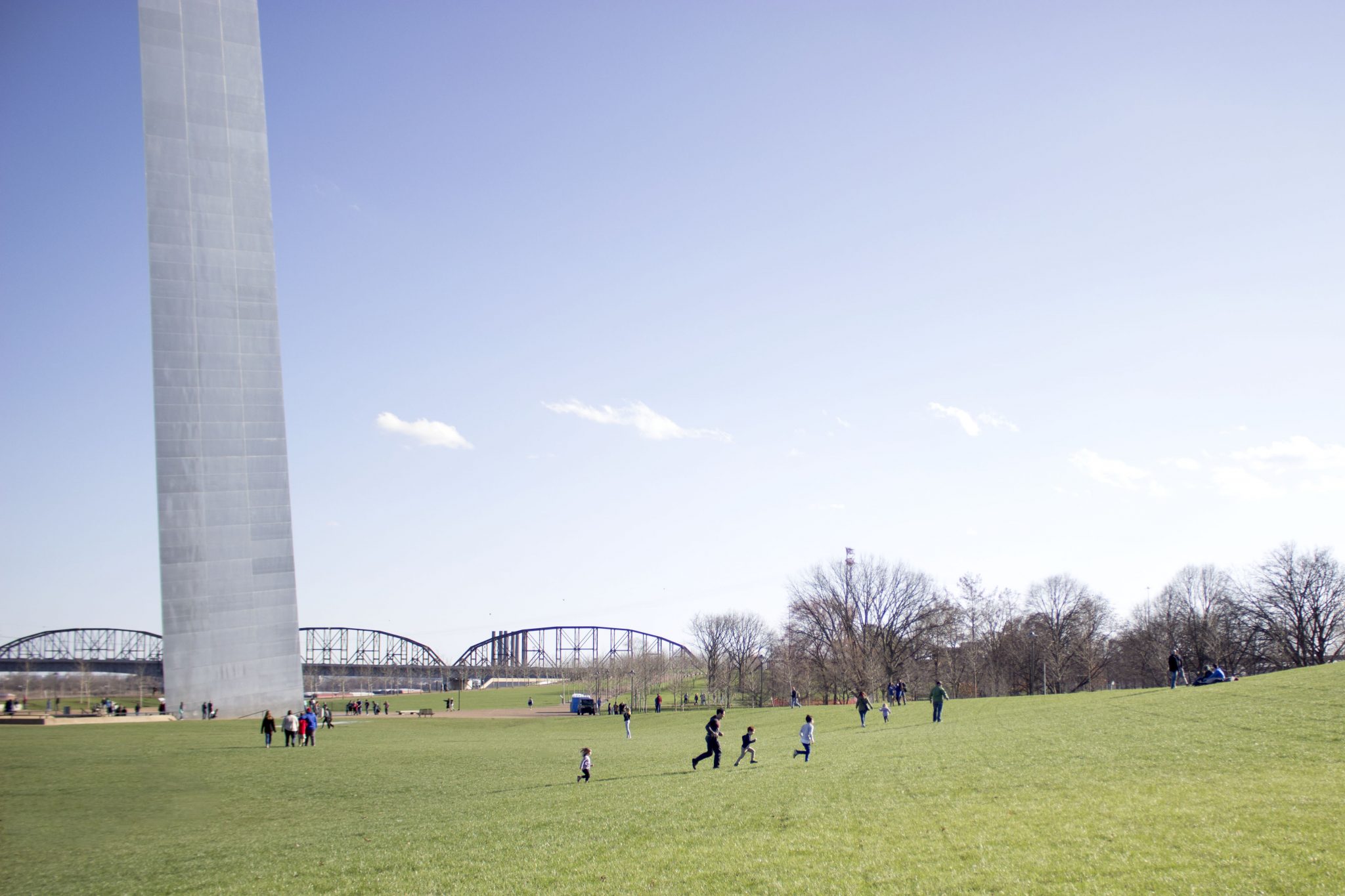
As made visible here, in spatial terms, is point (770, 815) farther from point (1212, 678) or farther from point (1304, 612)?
point (1304, 612)

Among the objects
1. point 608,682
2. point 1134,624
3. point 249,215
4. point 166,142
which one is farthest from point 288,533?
point 1134,624

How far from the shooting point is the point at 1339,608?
7569 centimetres

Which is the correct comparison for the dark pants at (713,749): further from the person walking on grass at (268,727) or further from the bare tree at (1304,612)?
the bare tree at (1304,612)

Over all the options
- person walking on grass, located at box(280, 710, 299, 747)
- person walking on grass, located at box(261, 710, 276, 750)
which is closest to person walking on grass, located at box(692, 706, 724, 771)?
person walking on grass, located at box(261, 710, 276, 750)

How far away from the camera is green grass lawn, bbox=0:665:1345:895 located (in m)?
11.1

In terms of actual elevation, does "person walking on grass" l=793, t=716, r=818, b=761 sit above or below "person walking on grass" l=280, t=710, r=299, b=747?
above

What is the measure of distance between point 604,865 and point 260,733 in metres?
33.1

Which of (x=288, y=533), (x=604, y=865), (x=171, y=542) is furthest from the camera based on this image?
(x=288, y=533)

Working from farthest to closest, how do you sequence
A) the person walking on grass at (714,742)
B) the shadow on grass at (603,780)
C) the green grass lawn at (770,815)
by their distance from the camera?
the person walking on grass at (714,742), the shadow on grass at (603,780), the green grass lawn at (770,815)

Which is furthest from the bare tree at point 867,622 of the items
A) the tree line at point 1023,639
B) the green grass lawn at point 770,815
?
the green grass lawn at point 770,815

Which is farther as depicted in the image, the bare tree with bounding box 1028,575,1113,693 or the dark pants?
the bare tree with bounding box 1028,575,1113,693

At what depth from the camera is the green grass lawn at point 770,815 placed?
11.1 metres

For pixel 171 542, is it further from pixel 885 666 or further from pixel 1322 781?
pixel 885 666

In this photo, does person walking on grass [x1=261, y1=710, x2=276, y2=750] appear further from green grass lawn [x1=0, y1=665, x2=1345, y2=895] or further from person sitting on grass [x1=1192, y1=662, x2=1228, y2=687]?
person sitting on grass [x1=1192, y1=662, x2=1228, y2=687]
